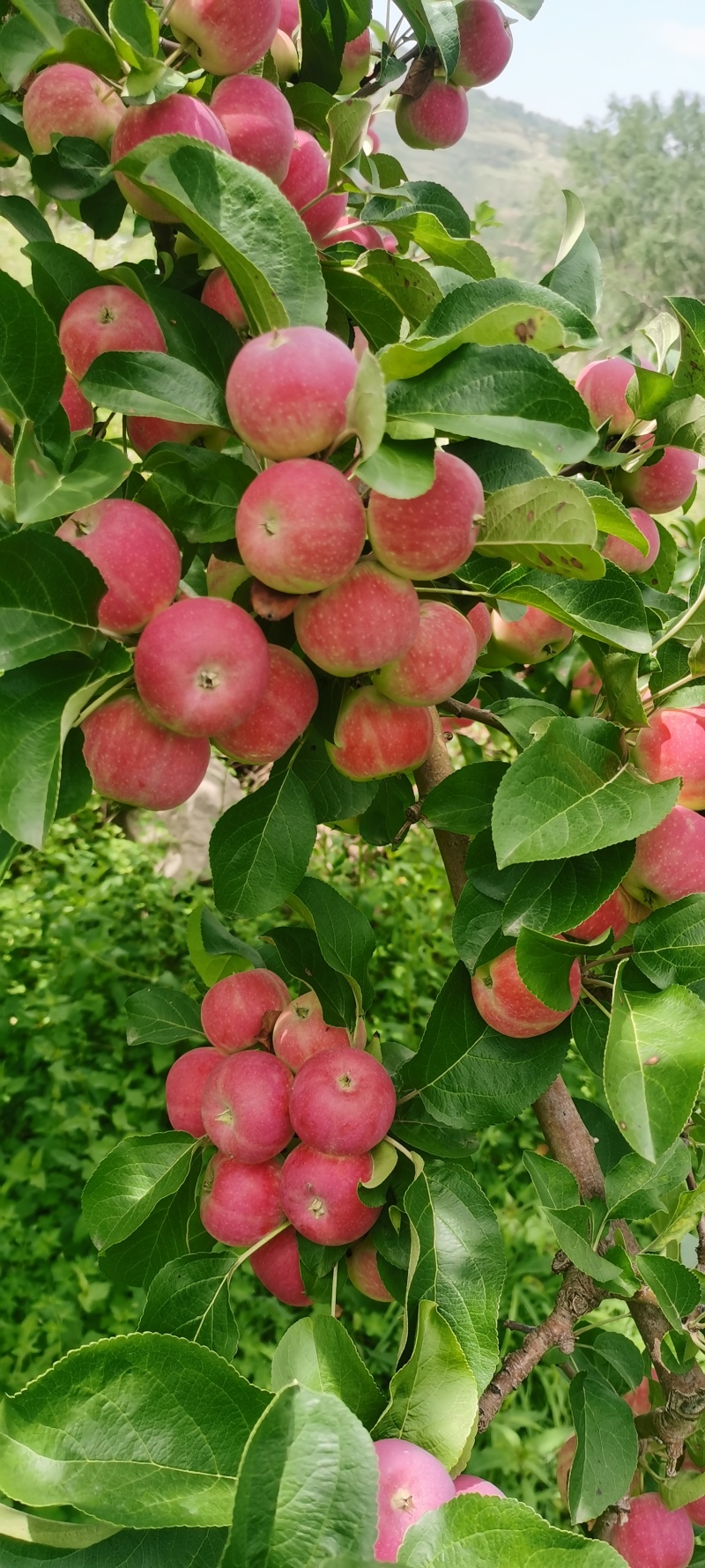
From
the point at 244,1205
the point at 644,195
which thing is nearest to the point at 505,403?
the point at 244,1205

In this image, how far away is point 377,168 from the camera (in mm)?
940

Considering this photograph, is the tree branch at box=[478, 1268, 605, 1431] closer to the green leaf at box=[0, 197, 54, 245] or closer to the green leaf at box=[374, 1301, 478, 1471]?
the green leaf at box=[374, 1301, 478, 1471]

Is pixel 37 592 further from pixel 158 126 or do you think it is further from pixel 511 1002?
pixel 511 1002

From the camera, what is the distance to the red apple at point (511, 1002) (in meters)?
0.70

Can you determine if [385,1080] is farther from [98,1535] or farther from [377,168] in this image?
→ [377,168]

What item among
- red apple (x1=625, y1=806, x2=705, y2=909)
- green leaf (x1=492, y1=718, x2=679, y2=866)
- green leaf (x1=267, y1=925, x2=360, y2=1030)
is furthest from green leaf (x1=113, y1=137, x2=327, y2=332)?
green leaf (x1=267, y1=925, x2=360, y2=1030)

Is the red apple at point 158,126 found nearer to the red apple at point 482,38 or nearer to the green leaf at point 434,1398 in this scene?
the red apple at point 482,38

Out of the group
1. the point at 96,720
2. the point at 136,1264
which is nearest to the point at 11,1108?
the point at 136,1264

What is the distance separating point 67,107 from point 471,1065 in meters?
0.67

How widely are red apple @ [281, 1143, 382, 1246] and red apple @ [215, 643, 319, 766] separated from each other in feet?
1.03

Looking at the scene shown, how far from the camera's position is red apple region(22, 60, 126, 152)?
61 centimetres

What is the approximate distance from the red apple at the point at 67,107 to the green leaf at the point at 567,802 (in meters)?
0.45

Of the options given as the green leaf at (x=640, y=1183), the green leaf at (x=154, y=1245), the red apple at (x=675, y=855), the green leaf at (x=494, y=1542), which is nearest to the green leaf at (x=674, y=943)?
the red apple at (x=675, y=855)

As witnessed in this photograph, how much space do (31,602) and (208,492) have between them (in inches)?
5.0
